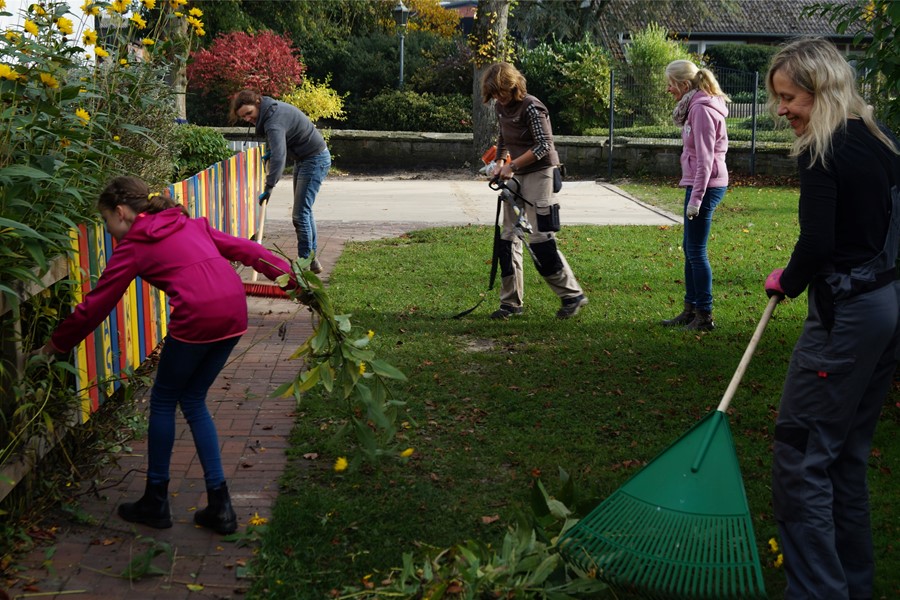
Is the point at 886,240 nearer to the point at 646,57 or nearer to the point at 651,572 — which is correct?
the point at 651,572

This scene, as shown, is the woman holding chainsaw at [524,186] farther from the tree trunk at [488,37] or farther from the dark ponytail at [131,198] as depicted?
the tree trunk at [488,37]

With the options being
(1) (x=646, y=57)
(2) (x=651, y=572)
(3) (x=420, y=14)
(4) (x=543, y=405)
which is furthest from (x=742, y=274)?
(3) (x=420, y=14)

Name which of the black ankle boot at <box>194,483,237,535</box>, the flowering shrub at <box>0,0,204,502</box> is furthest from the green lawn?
the flowering shrub at <box>0,0,204,502</box>

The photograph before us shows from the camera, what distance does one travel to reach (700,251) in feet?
24.2

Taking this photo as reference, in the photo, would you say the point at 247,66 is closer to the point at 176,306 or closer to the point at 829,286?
the point at 176,306

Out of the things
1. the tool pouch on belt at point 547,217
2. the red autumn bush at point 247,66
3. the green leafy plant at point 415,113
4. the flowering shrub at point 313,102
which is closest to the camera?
the tool pouch on belt at point 547,217

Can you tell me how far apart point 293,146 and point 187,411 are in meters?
5.25

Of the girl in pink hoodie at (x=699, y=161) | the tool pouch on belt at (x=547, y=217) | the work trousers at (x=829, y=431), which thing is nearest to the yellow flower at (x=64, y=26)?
the work trousers at (x=829, y=431)

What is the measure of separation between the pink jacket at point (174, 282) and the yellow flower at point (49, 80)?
0.63 metres

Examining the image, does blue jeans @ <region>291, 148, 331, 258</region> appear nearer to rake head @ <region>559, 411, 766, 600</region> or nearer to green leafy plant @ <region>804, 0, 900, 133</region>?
green leafy plant @ <region>804, 0, 900, 133</region>

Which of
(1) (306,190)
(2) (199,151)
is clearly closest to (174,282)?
(1) (306,190)

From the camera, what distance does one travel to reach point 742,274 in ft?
31.6

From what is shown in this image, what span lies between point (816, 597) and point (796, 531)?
21 centimetres

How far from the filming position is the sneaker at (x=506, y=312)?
7875 millimetres
